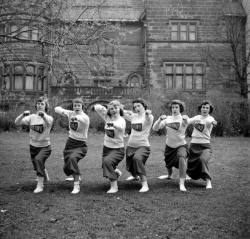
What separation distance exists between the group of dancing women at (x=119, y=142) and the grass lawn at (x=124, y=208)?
12.5 inches

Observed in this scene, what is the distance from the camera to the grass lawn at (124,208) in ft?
13.5

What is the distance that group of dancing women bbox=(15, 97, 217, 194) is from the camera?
6.04m

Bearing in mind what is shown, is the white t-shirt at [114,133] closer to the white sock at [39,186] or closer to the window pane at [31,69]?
the white sock at [39,186]

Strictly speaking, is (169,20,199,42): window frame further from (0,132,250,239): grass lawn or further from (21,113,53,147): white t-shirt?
(21,113,53,147): white t-shirt

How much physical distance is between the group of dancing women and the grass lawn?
317 millimetres

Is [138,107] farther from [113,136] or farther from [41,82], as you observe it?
[41,82]

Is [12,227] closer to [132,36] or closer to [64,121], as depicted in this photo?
[64,121]

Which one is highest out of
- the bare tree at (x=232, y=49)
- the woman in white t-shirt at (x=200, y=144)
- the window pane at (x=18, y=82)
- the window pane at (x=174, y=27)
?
the window pane at (x=174, y=27)

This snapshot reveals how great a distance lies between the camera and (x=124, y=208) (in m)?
4.98

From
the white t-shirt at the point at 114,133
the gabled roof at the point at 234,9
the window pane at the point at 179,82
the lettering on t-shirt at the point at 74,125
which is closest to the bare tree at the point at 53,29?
the lettering on t-shirt at the point at 74,125

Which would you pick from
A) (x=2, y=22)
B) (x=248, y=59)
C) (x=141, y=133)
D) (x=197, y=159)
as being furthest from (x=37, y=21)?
(x=248, y=59)

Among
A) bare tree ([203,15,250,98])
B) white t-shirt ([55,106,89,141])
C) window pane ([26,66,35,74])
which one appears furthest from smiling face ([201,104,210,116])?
window pane ([26,66,35,74])

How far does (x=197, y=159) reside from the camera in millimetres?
6516

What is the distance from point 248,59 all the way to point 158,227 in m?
20.0
